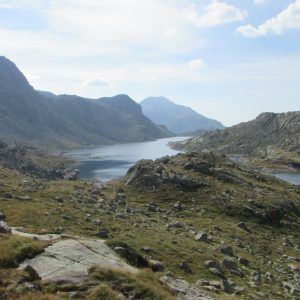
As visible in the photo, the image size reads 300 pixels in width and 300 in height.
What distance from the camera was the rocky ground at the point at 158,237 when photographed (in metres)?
19.5

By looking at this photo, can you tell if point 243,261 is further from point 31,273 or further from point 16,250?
point 31,273

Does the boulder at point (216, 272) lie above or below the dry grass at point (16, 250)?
below

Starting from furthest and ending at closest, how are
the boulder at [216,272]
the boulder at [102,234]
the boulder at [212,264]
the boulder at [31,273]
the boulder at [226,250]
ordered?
the boulder at [226,250] → the boulder at [102,234] → the boulder at [212,264] → the boulder at [216,272] → the boulder at [31,273]

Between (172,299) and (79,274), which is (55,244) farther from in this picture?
(172,299)

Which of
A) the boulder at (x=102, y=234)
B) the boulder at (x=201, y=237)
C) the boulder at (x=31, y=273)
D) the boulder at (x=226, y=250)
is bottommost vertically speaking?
the boulder at (x=226, y=250)

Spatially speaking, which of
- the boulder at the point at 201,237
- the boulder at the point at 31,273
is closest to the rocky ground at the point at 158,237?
the boulder at the point at 31,273

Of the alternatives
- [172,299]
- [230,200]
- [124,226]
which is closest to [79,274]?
[172,299]

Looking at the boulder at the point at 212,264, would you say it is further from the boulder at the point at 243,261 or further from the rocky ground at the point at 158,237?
the boulder at the point at 243,261

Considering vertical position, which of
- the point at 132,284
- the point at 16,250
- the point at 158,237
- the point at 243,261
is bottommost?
the point at 243,261

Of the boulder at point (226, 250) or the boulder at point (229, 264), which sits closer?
the boulder at point (229, 264)

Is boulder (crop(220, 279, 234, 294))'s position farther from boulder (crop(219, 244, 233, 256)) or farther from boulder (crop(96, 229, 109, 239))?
boulder (crop(96, 229, 109, 239))

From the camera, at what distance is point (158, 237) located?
133 ft

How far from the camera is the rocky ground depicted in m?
19.5

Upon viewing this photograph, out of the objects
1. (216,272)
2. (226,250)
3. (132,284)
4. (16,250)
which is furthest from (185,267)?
(16,250)
